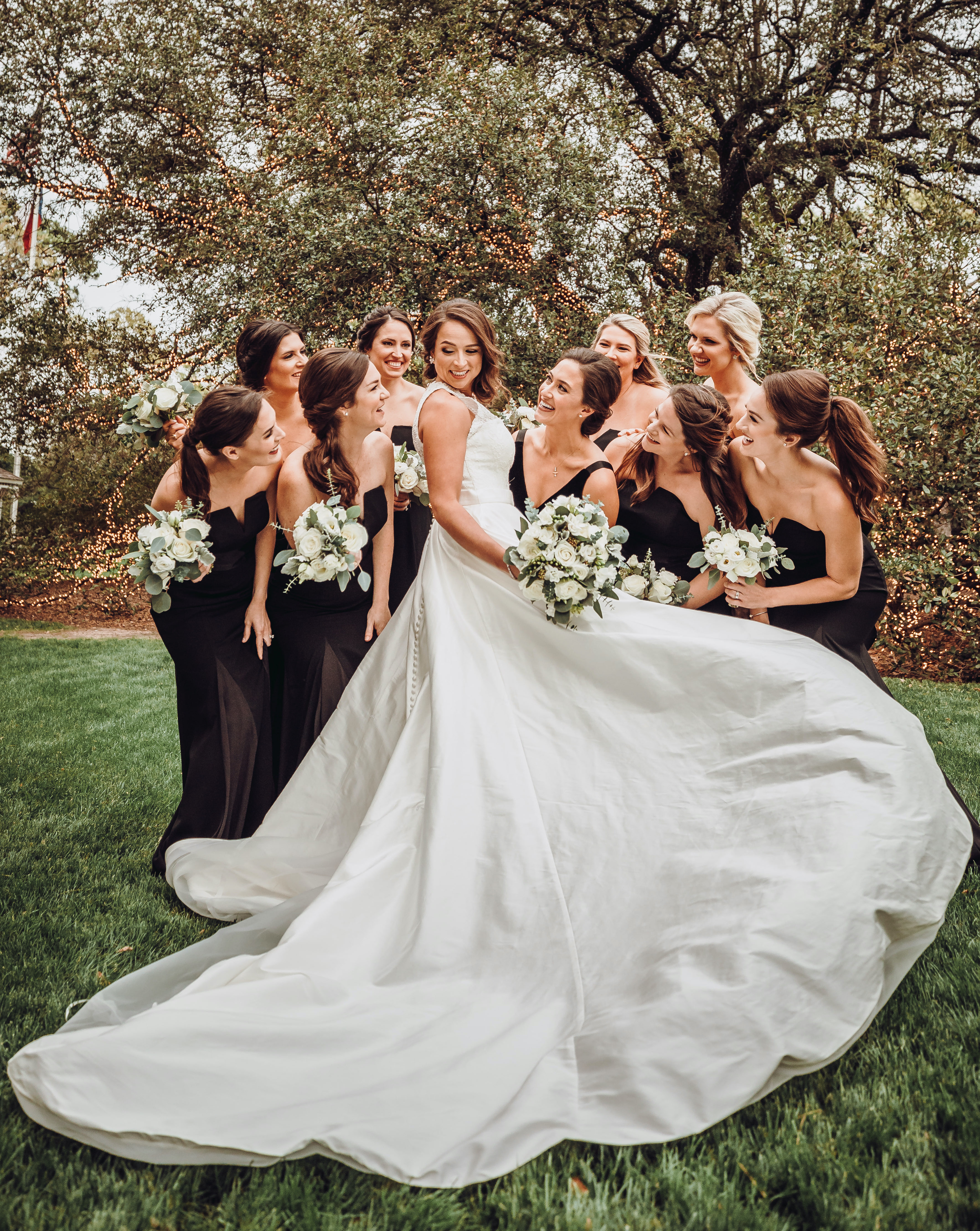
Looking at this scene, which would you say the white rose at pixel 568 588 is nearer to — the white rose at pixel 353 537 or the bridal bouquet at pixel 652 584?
the bridal bouquet at pixel 652 584

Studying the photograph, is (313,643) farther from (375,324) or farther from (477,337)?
(375,324)

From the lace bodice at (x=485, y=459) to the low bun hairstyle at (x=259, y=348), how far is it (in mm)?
1248

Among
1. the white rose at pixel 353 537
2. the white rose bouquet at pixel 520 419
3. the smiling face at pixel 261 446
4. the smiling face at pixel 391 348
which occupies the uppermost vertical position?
the smiling face at pixel 391 348

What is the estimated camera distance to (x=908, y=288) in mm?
11312

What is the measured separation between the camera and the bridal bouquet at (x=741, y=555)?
4000mm

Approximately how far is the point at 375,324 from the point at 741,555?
2.80 metres

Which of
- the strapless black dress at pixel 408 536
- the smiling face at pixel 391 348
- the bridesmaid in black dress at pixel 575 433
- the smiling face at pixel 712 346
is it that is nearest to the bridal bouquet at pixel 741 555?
the bridesmaid in black dress at pixel 575 433

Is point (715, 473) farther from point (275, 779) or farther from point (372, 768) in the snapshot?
point (275, 779)

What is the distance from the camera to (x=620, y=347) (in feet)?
17.3

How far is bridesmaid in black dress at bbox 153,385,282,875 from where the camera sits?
4.39 meters

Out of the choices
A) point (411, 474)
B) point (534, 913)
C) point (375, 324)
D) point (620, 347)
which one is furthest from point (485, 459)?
point (534, 913)

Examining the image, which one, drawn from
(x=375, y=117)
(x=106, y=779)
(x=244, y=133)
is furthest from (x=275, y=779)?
(x=244, y=133)

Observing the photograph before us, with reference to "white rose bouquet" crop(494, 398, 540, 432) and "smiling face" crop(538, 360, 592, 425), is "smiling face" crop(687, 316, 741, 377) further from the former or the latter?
"smiling face" crop(538, 360, 592, 425)

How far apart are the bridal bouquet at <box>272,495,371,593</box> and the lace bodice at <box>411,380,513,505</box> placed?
0.47 metres
